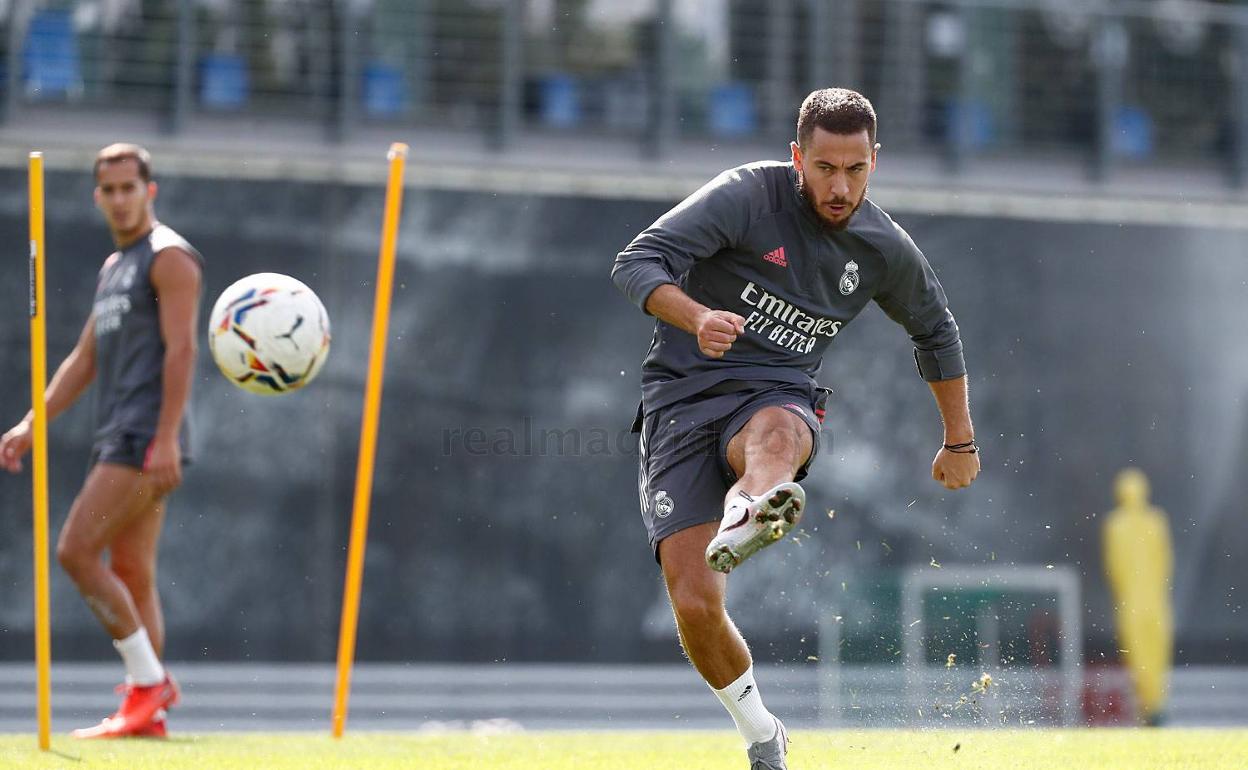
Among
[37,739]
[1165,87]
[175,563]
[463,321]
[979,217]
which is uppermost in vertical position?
[1165,87]

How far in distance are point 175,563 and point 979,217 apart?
7351 millimetres

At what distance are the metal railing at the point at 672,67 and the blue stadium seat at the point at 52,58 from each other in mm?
12

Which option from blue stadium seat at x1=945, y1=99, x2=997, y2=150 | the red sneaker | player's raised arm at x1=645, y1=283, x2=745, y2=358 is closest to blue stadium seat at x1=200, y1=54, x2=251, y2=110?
blue stadium seat at x1=945, y1=99, x2=997, y2=150

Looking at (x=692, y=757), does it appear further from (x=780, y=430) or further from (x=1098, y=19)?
(x=1098, y=19)

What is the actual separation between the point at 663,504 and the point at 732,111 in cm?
1040

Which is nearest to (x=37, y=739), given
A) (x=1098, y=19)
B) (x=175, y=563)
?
(x=175, y=563)

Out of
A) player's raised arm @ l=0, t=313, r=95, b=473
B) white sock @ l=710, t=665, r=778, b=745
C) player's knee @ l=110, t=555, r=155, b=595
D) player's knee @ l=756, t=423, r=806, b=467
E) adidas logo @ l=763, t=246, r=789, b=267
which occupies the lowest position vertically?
player's knee @ l=110, t=555, r=155, b=595

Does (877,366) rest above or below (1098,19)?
below

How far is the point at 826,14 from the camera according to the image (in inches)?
591

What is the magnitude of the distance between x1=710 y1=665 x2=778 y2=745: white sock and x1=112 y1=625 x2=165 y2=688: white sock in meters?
3.09

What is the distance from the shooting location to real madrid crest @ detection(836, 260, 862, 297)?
501cm

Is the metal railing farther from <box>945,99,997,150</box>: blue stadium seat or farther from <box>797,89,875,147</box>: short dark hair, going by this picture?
<box>797,89,875,147</box>: short dark hair

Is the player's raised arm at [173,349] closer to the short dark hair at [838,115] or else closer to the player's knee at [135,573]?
the player's knee at [135,573]

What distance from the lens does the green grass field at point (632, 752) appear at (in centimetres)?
568
